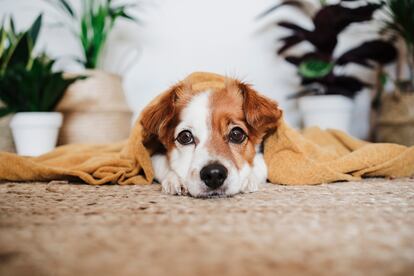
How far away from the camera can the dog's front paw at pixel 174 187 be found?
3.88 feet

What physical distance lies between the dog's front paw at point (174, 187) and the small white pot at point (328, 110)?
164cm

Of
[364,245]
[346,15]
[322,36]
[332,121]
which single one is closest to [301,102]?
[332,121]

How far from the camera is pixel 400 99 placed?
244cm

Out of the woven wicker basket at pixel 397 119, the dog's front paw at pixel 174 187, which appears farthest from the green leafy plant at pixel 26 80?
the woven wicker basket at pixel 397 119

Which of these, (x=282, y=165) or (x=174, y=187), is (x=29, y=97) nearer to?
(x=174, y=187)

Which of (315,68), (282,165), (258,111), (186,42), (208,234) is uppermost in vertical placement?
(186,42)

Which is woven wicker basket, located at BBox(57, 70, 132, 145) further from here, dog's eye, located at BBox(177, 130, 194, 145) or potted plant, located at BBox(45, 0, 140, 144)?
dog's eye, located at BBox(177, 130, 194, 145)

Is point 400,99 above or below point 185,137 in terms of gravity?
above

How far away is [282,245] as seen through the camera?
2.11ft

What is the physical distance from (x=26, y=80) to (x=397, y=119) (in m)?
2.60

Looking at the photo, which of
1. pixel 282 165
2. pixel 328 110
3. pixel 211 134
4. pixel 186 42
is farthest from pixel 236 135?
pixel 186 42

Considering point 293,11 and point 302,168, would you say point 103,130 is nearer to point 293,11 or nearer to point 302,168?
point 302,168

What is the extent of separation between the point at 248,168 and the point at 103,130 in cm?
158

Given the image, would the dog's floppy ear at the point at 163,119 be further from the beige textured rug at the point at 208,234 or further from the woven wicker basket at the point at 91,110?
the woven wicker basket at the point at 91,110
